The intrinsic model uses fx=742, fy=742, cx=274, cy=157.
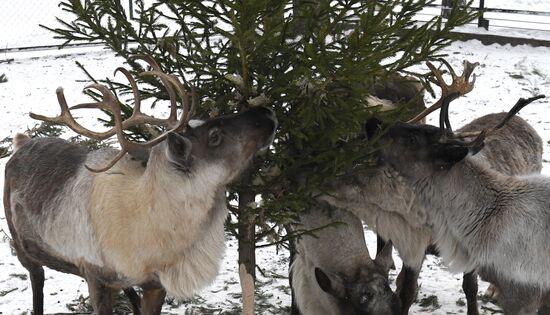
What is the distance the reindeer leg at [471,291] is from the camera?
5.11 m

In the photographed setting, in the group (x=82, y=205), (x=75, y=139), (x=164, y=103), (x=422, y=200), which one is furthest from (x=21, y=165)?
(x=164, y=103)

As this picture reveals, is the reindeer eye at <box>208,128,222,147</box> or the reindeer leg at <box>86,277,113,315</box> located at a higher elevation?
the reindeer eye at <box>208,128,222,147</box>

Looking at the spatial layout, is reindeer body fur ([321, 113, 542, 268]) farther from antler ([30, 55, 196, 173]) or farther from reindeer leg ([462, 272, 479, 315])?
antler ([30, 55, 196, 173])

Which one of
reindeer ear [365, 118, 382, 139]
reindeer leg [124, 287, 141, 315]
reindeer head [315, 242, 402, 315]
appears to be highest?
reindeer ear [365, 118, 382, 139]

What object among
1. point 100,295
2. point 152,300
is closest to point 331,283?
point 152,300

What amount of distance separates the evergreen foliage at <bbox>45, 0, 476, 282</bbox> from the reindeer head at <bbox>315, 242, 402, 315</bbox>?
46 centimetres

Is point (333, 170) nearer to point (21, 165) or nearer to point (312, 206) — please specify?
point (312, 206)

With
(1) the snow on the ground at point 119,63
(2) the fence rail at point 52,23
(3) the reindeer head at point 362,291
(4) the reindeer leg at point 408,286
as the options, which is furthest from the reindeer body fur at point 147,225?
(2) the fence rail at point 52,23

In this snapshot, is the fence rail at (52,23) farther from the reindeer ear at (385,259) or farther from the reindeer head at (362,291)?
the reindeer head at (362,291)

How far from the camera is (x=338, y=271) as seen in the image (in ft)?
14.4

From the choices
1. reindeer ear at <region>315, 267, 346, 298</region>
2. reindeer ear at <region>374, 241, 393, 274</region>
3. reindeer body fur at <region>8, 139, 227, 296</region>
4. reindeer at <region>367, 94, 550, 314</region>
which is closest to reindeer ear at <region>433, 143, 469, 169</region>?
reindeer at <region>367, 94, 550, 314</region>

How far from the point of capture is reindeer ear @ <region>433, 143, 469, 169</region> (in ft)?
13.6

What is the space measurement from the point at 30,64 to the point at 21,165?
7303 mm

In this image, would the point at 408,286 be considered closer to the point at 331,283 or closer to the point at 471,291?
the point at 471,291
